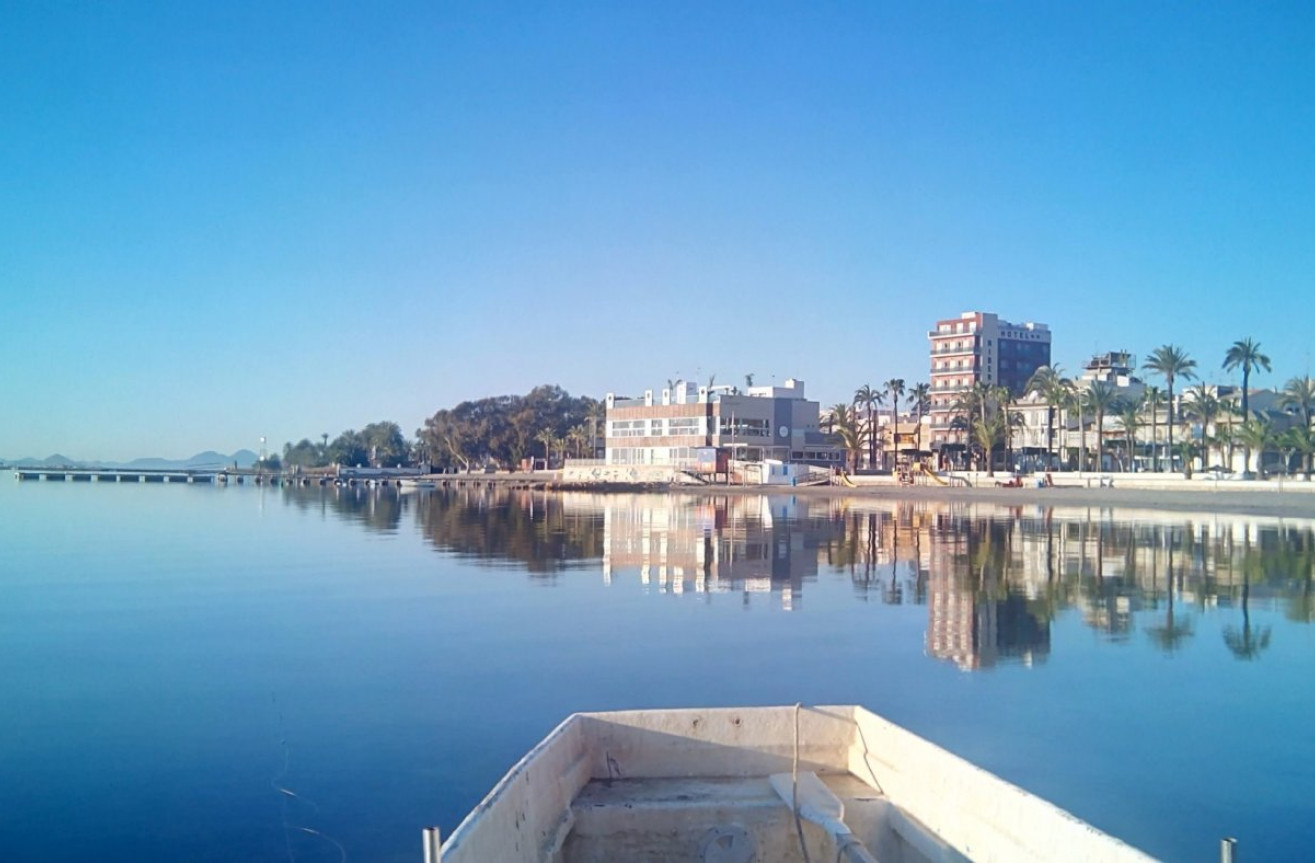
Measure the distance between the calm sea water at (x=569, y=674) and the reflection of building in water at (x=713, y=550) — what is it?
1.04 ft

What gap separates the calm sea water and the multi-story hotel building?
299 ft

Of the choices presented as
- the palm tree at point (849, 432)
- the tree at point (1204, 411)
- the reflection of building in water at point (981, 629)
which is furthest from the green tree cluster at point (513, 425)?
the reflection of building in water at point (981, 629)

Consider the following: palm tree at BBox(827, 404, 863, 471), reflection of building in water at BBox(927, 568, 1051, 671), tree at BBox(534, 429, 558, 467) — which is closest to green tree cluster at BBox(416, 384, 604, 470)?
tree at BBox(534, 429, 558, 467)

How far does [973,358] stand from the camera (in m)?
127

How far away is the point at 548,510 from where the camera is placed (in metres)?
74.8

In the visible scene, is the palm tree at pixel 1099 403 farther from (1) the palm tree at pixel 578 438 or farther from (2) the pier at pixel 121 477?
(2) the pier at pixel 121 477

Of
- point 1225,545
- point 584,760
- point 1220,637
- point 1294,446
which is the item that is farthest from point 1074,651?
point 1294,446

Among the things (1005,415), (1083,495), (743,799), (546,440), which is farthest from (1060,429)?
(743,799)

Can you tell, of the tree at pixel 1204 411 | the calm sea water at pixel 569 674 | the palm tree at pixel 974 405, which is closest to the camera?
the calm sea water at pixel 569 674

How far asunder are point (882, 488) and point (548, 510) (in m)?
31.6

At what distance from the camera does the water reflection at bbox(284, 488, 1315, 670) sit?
21.6 meters

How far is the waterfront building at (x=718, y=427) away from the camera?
109m

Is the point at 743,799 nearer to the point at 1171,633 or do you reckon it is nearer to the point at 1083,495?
the point at 1171,633

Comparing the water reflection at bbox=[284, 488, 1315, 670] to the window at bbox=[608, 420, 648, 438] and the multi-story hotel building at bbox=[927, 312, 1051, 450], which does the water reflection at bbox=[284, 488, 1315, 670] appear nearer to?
the window at bbox=[608, 420, 648, 438]
